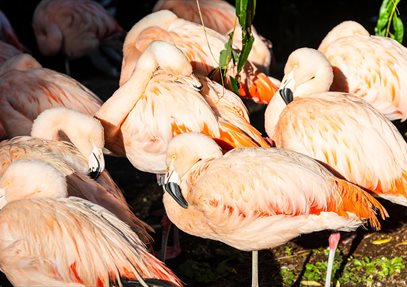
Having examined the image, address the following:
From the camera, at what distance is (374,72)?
19.8 ft

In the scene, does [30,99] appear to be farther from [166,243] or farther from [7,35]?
[7,35]

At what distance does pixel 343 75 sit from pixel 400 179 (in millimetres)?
1280

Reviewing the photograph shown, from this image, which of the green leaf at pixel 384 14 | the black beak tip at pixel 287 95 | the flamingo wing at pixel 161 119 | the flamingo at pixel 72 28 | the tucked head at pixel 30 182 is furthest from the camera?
the flamingo at pixel 72 28

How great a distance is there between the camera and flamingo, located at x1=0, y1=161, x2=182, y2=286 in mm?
4055

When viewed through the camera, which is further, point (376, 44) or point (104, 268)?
point (376, 44)

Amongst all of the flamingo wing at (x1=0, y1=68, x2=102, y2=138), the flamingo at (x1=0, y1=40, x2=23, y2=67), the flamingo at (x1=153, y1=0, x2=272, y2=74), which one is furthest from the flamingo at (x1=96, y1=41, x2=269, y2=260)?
the flamingo at (x1=0, y1=40, x2=23, y2=67)

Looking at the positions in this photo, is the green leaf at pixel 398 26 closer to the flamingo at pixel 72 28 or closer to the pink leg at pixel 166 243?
the pink leg at pixel 166 243

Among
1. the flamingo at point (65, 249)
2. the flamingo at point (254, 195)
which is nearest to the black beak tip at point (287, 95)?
the flamingo at point (254, 195)

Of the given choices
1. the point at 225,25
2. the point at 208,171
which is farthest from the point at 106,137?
the point at 225,25

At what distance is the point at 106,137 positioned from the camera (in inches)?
222

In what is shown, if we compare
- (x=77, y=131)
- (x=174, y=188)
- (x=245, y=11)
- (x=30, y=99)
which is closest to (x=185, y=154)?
(x=174, y=188)

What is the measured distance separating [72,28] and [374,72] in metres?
4.50

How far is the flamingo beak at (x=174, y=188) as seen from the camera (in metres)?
4.62

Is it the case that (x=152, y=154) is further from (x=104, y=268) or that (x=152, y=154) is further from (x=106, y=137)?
(x=104, y=268)
